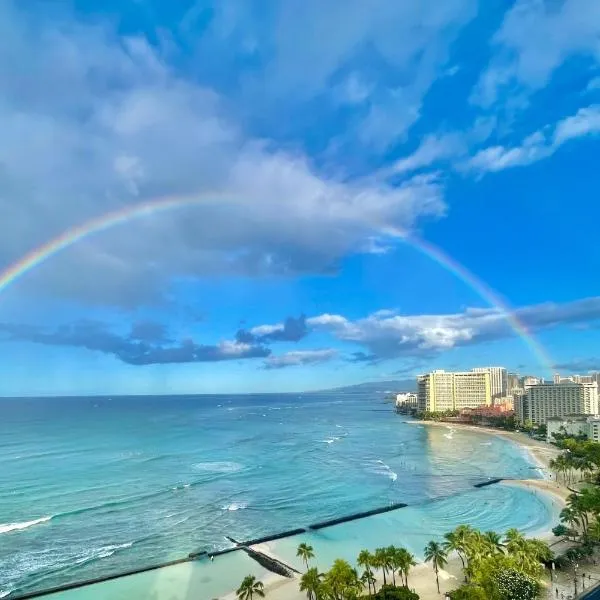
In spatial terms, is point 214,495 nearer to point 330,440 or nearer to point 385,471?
point 385,471

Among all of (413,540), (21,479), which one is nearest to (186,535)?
(413,540)

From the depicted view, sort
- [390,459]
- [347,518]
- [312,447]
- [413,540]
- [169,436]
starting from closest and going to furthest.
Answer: [413,540]
[347,518]
[390,459]
[312,447]
[169,436]

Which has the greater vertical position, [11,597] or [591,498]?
[591,498]

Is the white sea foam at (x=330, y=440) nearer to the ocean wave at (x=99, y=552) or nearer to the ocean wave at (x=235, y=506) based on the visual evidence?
the ocean wave at (x=235, y=506)

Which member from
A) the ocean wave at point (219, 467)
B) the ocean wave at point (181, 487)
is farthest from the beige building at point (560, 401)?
the ocean wave at point (181, 487)

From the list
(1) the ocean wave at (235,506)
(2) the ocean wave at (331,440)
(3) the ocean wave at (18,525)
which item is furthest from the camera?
(2) the ocean wave at (331,440)

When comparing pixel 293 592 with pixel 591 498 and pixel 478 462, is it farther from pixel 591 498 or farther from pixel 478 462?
pixel 478 462
